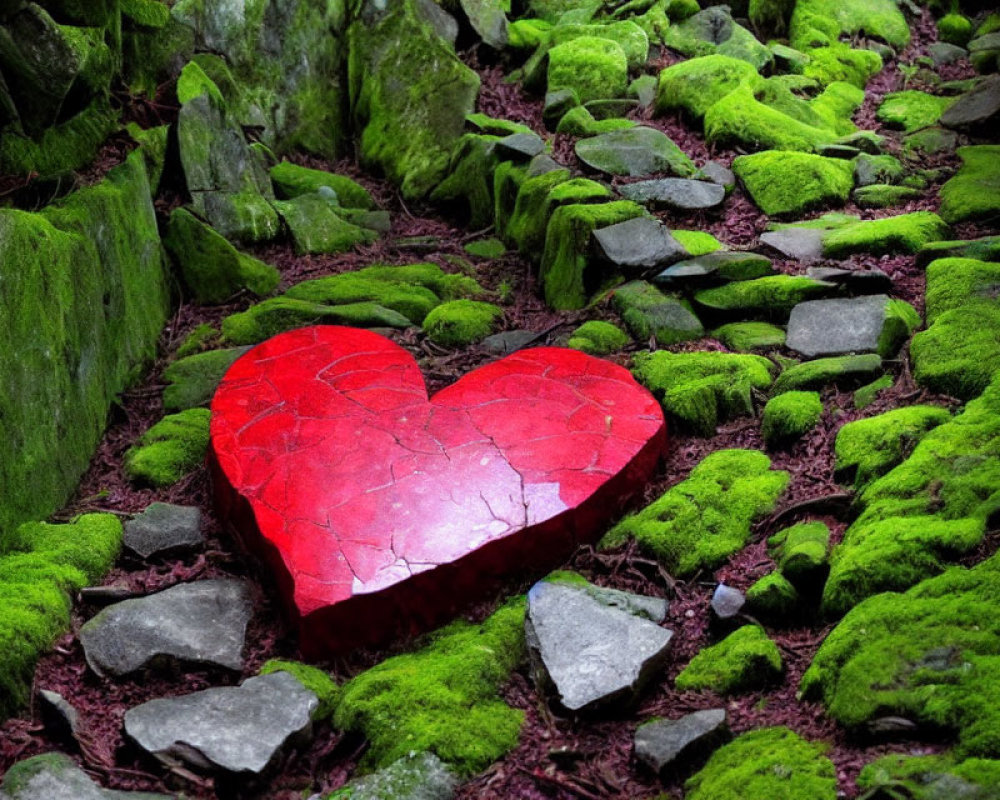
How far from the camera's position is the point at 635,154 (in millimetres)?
7520

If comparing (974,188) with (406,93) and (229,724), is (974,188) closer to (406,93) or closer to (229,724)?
(406,93)

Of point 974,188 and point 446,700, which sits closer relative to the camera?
point 446,700

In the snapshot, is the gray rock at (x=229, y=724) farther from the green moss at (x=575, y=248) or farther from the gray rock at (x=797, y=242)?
the gray rock at (x=797, y=242)

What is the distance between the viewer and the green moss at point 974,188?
6262mm

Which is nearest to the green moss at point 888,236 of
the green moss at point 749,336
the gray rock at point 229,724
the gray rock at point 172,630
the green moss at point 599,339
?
the green moss at point 749,336

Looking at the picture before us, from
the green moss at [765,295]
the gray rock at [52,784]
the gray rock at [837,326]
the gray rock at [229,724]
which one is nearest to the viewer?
the gray rock at [52,784]

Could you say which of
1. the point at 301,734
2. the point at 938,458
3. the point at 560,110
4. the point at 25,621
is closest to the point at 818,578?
the point at 938,458

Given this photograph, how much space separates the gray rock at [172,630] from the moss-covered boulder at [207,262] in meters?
3.07

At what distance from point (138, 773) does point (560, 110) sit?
6.58m

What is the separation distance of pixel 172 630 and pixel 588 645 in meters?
1.70

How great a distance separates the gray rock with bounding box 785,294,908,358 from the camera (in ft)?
17.2

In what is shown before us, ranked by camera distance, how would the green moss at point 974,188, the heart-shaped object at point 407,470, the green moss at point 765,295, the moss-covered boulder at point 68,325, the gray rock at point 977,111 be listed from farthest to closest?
the gray rock at point 977,111 < the green moss at point 974,188 < the green moss at point 765,295 < the moss-covered boulder at point 68,325 < the heart-shaped object at point 407,470

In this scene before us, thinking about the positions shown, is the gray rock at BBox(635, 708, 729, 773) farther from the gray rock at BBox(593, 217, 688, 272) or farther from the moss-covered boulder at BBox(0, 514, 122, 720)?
the gray rock at BBox(593, 217, 688, 272)

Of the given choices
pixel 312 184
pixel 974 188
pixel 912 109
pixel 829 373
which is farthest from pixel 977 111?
pixel 312 184
